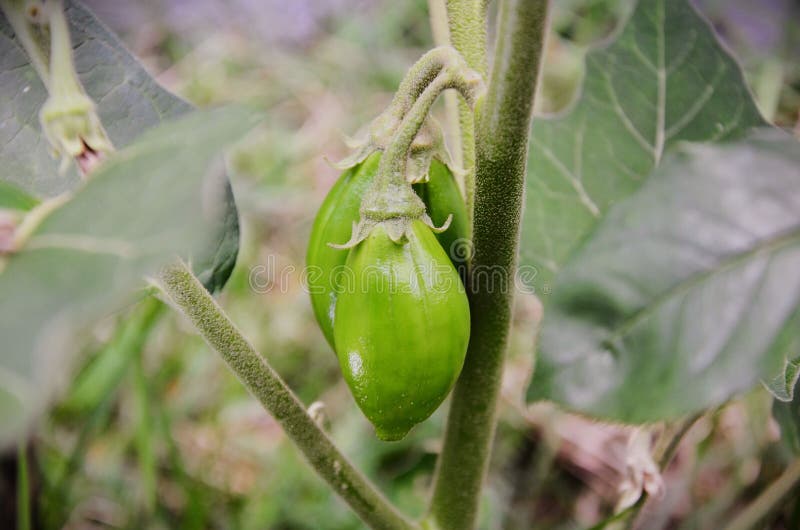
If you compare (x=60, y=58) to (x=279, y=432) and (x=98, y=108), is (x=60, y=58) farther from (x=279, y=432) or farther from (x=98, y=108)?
(x=279, y=432)

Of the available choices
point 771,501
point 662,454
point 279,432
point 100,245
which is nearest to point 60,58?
point 100,245

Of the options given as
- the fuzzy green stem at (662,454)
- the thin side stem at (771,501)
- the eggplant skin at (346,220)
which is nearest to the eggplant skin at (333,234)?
the eggplant skin at (346,220)

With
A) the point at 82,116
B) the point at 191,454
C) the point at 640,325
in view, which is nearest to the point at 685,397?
the point at 640,325

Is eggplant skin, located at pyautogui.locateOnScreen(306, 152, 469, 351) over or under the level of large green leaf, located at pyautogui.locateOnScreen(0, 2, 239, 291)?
under

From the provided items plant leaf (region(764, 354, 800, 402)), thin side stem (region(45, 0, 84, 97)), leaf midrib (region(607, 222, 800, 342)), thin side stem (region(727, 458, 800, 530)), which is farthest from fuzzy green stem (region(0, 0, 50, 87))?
thin side stem (region(727, 458, 800, 530))

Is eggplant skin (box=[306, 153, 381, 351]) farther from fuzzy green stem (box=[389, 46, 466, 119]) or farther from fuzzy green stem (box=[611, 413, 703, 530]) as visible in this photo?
fuzzy green stem (box=[611, 413, 703, 530])

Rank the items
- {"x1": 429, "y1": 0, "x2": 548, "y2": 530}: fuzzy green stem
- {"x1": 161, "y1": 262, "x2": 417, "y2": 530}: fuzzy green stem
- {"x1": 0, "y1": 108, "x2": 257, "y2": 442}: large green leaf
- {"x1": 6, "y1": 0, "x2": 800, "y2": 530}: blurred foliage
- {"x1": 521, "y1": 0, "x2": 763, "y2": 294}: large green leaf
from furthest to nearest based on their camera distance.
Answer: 1. {"x1": 6, "y1": 0, "x2": 800, "y2": 530}: blurred foliage
2. {"x1": 521, "y1": 0, "x2": 763, "y2": 294}: large green leaf
3. {"x1": 161, "y1": 262, "x2": 417, "y2": 530}: fuzzy green stem
4. {"x1": 429, "y1": 0, "x2": 548, "y2": 530}: fuzzy green stem
5. {"x1": 0, "y1": 108, "x2": 257, "y2": 442}: large green leaf
